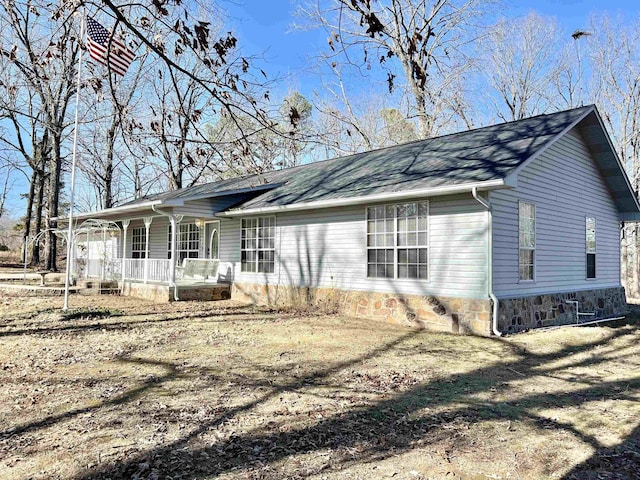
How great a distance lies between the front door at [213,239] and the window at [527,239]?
9.36 meters

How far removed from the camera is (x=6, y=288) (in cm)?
1554

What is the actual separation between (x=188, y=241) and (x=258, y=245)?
409cm

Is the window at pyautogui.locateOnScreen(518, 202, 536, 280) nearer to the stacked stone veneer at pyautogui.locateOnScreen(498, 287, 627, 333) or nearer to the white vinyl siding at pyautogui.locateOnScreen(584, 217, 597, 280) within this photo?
the stacked stone veneer at pyautogui.locateOnScreen(498, 287, 627, 333)

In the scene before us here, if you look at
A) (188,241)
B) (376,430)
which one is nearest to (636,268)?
(188,241)

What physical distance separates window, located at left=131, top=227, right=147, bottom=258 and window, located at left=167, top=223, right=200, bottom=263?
7.07ft

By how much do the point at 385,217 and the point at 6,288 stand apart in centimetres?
1331

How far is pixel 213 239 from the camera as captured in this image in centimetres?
1547

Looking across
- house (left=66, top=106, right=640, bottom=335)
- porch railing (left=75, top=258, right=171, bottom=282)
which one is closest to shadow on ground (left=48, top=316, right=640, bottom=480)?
house (left=66, top=106, right=640, bottom=335)

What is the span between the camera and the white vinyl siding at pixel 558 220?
8922 mm

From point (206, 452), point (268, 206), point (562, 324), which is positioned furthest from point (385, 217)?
point (206, 452)

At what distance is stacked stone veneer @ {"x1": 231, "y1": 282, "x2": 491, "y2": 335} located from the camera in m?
8.64

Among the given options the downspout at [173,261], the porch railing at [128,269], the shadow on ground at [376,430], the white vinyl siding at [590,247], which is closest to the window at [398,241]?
the shadow on ground at [376,430]

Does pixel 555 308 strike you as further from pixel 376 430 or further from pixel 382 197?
pixel 376 430

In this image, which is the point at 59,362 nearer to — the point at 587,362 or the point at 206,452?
the point at 206,452
